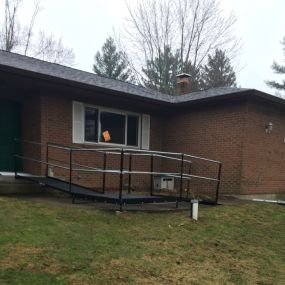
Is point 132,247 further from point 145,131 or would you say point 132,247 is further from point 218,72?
point 218,72

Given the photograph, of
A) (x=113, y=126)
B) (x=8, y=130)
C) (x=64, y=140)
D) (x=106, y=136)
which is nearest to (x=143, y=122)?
(x=113, y=126)

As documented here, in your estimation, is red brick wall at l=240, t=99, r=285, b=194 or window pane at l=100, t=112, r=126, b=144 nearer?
red brick wall at l=240, t=99, r=285, b=194

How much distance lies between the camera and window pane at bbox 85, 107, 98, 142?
12469 millimetres

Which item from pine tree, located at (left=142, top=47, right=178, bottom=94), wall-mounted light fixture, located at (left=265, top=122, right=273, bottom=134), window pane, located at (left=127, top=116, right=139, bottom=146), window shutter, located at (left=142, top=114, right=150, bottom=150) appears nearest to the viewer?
wall-mounted light fixture, located at (left=265, top=122, right=273, bottom=134)

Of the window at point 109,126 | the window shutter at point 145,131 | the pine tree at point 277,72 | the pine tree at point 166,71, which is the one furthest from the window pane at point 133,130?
the pine tree at point 277,72

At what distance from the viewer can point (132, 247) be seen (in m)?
6.17

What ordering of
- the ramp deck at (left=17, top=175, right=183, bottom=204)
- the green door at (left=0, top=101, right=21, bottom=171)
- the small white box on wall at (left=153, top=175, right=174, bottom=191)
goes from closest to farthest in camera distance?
the ramp deck at (left=17, top=175, right=183, bottom=204) < the green door at (left=0, top=101, right=21, bottom=171) < the small white box on wall at (left=153, top=175, right=174, bottom=191)

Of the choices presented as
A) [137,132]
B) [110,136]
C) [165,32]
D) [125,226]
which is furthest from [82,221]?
[165,32]

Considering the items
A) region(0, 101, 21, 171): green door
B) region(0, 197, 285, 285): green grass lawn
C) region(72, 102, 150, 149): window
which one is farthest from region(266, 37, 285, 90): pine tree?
region(0, 197, 285, 285): green grass lawn

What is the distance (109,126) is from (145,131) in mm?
1648

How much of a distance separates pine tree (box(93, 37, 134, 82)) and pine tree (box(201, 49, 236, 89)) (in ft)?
25.4

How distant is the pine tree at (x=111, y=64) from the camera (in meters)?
41.7

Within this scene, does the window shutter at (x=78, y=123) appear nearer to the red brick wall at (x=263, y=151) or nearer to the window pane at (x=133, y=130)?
the window pane at (x=133, y=130)

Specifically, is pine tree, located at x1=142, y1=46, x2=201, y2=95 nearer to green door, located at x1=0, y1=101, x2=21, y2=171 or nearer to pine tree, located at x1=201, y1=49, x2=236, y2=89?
pine tree, located at x1=201, y1=49, x2=236, y2=89
